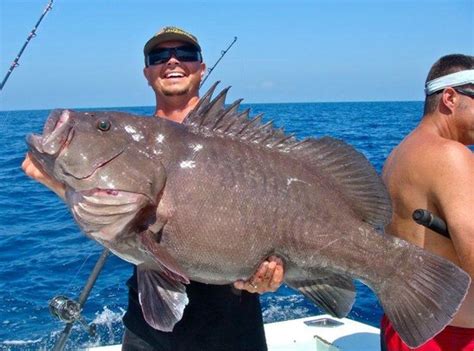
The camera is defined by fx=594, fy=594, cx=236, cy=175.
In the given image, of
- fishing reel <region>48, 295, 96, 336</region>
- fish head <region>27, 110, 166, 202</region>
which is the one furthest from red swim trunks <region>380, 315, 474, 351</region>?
fishing reel <region>48, 295, 96, 336</region>

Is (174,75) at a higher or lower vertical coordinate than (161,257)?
higher

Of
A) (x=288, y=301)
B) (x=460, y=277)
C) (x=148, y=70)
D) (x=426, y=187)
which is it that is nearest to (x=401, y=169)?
(x=426, y=187)

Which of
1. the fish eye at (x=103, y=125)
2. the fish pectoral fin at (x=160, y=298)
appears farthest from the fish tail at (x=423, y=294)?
the fish eye at (x=103, y=125)

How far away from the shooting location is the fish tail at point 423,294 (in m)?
2.88

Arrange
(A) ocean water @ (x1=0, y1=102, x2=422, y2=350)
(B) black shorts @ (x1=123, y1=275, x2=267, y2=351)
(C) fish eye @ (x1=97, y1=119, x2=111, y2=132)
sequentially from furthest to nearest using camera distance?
(A) ocean water @ (x1=0, y1=102, x2=422, y2=350) < (B) black shorts @ (x1=123, y1=275, x2=267, y2=351) < (C) fish eye @ (x1=97, y1=119, x2=111, y2=132)

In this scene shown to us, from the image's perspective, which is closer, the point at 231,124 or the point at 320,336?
the point at 231,124

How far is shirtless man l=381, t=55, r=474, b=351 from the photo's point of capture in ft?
10.3

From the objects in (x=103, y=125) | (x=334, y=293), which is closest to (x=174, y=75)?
(x=103, y=125)

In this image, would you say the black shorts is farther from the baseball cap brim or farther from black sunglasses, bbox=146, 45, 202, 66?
the baseball cap brim

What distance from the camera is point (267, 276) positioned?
2920 mm

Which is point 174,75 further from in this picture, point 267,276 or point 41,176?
point 267,276

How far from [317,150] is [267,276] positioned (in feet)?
2.28

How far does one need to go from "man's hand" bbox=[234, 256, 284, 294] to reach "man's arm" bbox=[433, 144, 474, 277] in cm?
96

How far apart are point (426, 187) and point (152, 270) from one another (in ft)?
5.16
